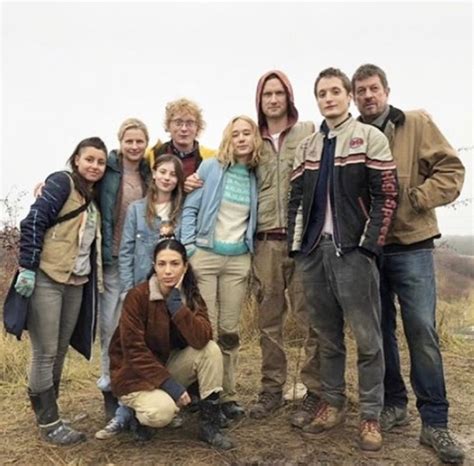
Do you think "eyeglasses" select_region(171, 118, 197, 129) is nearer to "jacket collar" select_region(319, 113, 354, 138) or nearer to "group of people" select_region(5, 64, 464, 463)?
"group of people" select_region(5, 64, 464, 463)

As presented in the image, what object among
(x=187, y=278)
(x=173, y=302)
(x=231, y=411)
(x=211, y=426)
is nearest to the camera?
(x=173, y=302)

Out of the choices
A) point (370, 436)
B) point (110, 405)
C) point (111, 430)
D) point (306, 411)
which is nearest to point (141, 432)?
point (111, 430)

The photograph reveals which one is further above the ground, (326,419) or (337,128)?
(337,128)

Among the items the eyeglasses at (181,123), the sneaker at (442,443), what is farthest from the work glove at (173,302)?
the sneaker at (442,443)

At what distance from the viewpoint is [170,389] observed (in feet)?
12.0

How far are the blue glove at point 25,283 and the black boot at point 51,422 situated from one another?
2.46 feet

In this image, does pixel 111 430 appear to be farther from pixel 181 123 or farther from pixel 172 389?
pixel 181 123

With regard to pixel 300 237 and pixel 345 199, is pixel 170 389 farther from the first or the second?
pixel 345 199

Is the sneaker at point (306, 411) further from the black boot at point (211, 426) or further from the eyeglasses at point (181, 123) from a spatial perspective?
the eyeglasses at point (181, 123)

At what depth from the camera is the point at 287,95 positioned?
13.9 feet

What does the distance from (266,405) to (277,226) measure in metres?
1.39

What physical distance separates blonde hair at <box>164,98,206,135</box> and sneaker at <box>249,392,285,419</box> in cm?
218

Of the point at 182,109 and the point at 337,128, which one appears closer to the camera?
the point at 337,128

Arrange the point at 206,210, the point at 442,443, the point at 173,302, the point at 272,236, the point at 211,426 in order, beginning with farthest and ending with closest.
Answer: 1. the point at 272,236
2. the point at 206,210
3. the point at 211,426
4. the point at 173,302
5. the point at 442,443
